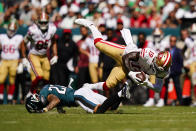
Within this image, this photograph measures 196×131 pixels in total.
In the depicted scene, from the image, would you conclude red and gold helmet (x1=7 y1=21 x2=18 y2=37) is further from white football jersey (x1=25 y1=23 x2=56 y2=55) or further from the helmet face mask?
the helmet face mask

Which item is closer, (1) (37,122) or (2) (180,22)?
(1) (37,122)

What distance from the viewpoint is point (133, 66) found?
9242 mm

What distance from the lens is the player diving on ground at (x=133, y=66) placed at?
876 cm

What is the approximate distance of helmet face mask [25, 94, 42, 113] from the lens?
29.1 feet

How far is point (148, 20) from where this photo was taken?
57.2 ft

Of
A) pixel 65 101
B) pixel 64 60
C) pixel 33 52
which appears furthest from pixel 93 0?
pixel 65 101

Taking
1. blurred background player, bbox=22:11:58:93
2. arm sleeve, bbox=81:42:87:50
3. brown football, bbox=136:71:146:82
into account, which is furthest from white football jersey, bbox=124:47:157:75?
arm sleeve, bbox=81:42:87:50

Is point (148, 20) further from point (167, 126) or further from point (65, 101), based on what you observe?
point (167, 126)

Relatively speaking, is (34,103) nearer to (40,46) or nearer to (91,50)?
(40,46)

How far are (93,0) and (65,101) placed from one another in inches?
348

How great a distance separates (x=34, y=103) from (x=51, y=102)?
0.29 m

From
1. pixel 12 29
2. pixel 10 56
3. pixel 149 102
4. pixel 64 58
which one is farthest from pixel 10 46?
pixel 149 102

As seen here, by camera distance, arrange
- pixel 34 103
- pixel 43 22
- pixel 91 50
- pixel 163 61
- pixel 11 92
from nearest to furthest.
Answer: pixel 163 61 → pixel 34 103 → pixel 43 22 → pixel 11 92 → pixel 91 50

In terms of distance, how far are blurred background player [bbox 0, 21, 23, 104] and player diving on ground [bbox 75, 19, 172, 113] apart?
477 cm
